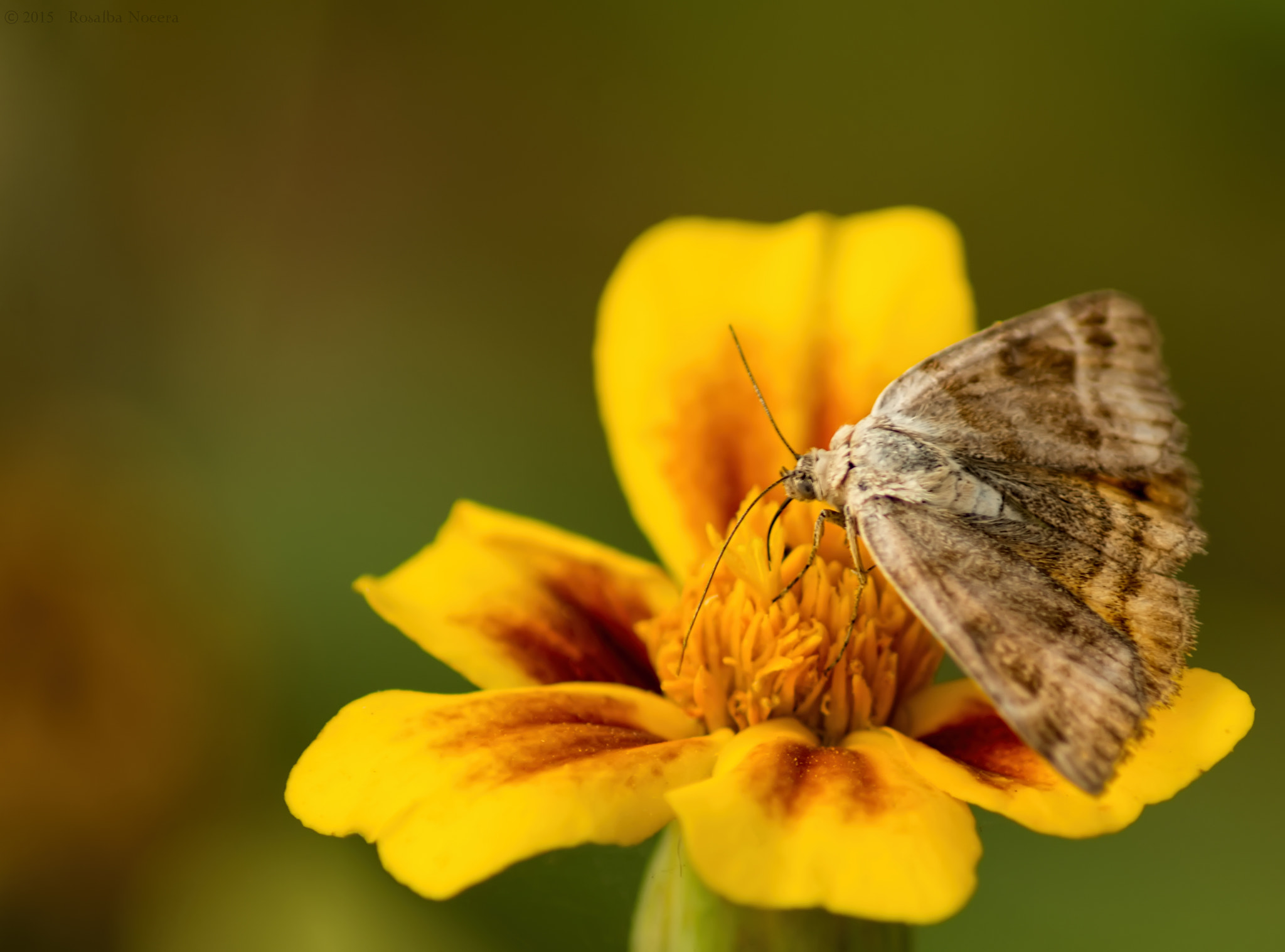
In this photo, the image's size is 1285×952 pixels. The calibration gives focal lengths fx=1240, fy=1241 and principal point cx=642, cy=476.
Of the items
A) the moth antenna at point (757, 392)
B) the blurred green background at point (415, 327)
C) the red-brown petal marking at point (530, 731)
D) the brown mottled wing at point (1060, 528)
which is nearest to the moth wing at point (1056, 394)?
the brown mottled wing at point (1060, 528)

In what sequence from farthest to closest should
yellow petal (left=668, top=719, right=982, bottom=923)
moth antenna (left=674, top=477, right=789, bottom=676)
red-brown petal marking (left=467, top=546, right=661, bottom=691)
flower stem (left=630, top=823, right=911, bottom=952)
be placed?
red-brown petal marking (left=467, top=546, right=661, bottom=691) < moth antenna (left=674, top=477, right=789, bottom=676) < flower stem (left=630, top=823, right=911, bottom=952) < yellow petal (left=668, top=719, right=982, bottom=923)

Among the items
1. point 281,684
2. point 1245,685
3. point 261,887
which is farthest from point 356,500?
point 1245,685

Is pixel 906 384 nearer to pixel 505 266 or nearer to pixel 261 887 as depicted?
pixel 261 887

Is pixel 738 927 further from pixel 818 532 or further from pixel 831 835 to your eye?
pixel 818 532

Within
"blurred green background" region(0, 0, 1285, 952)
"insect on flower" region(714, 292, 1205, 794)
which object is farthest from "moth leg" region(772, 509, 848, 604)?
"blurred green background" region(0, 0, 1285, 952)

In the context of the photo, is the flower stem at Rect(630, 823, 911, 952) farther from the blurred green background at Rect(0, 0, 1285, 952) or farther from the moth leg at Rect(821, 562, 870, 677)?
the blurred green background at Rect(0, 0, 1285, 952)

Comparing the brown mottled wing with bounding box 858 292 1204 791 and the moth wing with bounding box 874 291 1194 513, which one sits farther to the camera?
Result: the moth wing with bounding box 874 291 1194 513

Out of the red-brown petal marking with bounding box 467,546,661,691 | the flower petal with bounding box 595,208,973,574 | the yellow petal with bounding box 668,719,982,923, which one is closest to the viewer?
the yellow petal with bounding box 668,719,982,923
